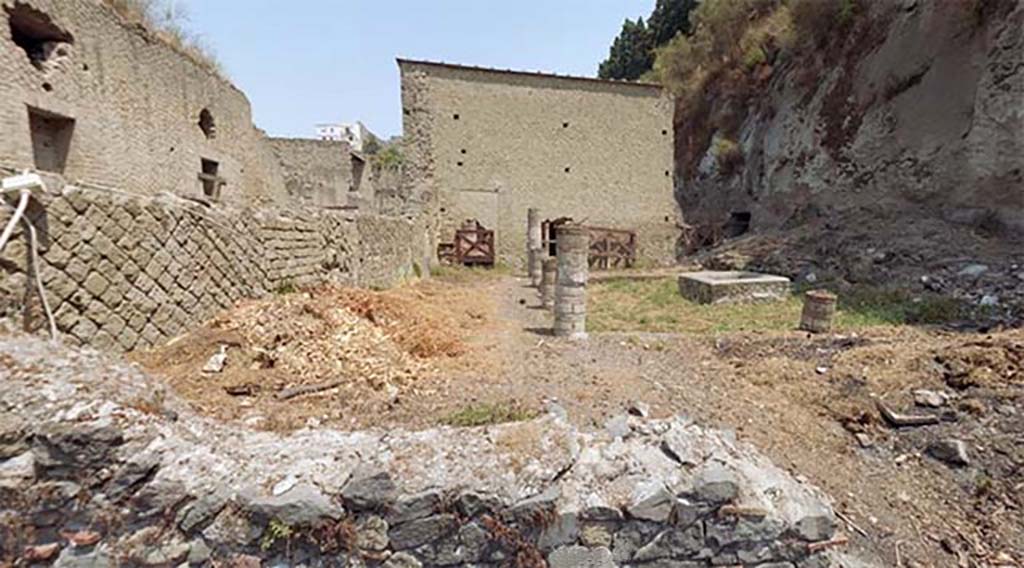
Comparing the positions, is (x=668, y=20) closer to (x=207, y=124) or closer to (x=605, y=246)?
(x=605, y=246)

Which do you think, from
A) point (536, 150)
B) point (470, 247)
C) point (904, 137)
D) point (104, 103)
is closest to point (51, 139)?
point (104, 103)

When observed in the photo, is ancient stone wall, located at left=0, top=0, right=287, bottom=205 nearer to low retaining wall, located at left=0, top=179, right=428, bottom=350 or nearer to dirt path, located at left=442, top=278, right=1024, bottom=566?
low retaining wall, located at left=0, top=179, right=428, bottom=350

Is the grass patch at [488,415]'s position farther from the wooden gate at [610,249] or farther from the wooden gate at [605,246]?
the wooden gate at [610,249]

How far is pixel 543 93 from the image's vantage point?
18234mm

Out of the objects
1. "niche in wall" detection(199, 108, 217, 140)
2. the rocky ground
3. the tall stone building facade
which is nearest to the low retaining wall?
the rocky ground

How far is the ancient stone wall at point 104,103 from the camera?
7000mm

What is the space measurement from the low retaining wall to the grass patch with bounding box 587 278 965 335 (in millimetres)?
5407

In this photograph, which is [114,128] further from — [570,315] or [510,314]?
[570,315]

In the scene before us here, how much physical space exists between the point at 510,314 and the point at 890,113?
13636mm

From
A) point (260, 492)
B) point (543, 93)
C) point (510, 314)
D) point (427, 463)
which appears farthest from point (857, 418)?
point (543, 93)

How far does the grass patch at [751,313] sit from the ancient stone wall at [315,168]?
44.9 ft

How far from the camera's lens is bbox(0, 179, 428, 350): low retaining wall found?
3.22m

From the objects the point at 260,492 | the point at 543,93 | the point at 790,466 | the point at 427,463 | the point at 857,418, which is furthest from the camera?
the point at 543,93

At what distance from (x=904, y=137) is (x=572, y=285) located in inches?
499
